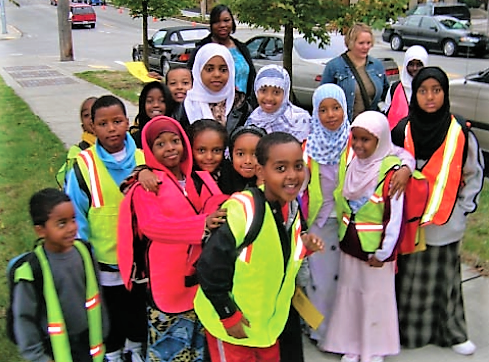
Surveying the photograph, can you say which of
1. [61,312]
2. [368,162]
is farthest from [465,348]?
[61,312]

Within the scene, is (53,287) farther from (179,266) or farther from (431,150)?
(431,150)

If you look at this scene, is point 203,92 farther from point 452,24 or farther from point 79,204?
point 452,24

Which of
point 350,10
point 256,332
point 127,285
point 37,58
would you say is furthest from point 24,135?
point 37,58

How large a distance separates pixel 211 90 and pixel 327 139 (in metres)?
0.86

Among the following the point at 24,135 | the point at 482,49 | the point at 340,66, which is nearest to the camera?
the point at 340,66

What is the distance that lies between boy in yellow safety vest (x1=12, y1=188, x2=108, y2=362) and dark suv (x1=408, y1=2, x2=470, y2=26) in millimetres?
25032

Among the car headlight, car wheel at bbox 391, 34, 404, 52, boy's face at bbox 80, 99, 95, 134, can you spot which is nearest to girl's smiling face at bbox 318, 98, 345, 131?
boy's face at bbox 80, 99, 95, 134

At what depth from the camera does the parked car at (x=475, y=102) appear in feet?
24.6

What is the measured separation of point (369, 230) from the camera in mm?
3461

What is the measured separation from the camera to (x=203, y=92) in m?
4.03

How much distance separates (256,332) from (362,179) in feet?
3.79

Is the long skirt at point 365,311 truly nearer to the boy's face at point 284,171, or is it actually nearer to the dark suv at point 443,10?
the boy's face at point 284,171

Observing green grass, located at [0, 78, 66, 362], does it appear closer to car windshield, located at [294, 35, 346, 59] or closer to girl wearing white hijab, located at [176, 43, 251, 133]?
girl wearing white hijab, located at [176, 43, 251, 133]

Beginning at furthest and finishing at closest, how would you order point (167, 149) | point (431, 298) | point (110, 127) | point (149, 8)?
point (149, 8)
point (431, 298)
point (110, 127)
point (167, 149)
